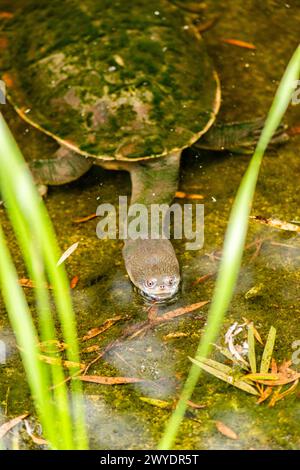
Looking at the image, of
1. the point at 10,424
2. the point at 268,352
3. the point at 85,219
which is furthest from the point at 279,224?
the point at 10,424

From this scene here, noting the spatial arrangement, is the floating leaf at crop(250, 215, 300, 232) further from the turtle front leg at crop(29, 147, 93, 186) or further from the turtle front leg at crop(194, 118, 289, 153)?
the turtle front leg at crop(29, 147, 93, 186)

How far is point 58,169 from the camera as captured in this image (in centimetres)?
346

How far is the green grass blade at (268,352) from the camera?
2.41m

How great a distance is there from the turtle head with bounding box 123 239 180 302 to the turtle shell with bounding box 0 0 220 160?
1.74ft

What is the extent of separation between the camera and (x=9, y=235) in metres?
3.16

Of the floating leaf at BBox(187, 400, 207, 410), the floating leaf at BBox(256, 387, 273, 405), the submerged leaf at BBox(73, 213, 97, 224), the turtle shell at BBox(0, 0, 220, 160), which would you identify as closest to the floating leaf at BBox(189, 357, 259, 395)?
the floating leaf at BBox(256, 387, 273, 405)

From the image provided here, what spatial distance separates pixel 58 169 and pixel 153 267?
3.02 ft

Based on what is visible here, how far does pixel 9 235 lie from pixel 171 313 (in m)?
0.93

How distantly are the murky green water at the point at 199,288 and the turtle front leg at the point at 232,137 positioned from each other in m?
0.06

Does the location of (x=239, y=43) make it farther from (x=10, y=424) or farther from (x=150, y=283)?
(x=10, y=424)

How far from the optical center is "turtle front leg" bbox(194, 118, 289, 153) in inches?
142

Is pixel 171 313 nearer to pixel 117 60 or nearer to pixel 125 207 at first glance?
pixel 125 207

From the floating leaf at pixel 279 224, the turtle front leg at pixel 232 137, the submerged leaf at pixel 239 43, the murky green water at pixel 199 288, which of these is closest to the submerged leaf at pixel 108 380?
the murky green water at pixel 199 288
